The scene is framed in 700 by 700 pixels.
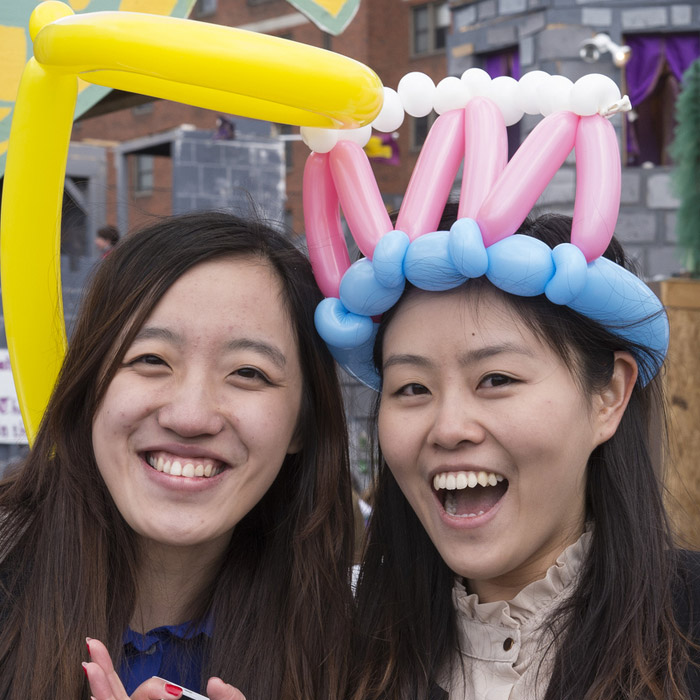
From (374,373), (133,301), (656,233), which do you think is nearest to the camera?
(133,301)

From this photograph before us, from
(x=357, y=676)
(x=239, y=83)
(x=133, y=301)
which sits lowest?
(x=357, y=676)

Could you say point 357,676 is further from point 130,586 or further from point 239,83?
point 239,83

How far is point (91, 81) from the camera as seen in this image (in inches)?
86.6

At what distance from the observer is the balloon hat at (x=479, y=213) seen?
2014 millimetres

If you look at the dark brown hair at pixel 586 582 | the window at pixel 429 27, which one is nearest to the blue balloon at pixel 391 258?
the dark brown hair at pixel 586 582

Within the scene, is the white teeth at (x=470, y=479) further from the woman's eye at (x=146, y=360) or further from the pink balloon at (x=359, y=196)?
the woman's eye at (x=146, y=360)

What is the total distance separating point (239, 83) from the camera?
1956mm

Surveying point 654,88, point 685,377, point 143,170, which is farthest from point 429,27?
point 685,377

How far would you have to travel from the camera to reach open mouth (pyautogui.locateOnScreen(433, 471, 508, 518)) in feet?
6.64

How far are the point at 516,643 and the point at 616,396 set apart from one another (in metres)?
0.56

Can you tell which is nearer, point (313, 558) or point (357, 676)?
point (357, 676)

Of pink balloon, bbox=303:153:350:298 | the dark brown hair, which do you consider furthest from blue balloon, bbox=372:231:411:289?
pink balloon, bbox=303:153:350:298

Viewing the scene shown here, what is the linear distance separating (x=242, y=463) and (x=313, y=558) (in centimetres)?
33

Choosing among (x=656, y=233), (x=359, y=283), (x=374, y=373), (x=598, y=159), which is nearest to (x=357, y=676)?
(x=374, y=373)
